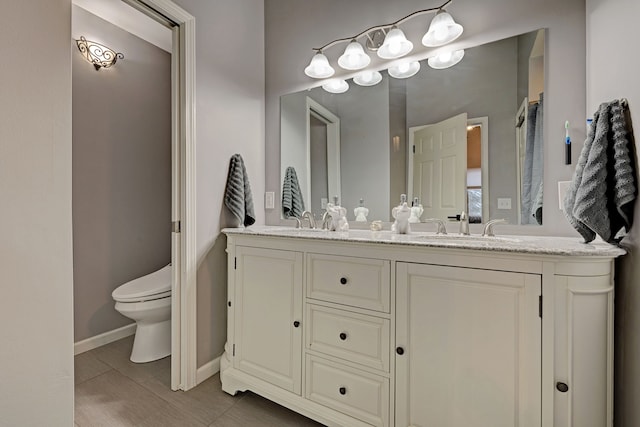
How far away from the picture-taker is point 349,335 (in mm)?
1279

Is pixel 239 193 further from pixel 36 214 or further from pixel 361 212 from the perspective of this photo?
pixel 36 214

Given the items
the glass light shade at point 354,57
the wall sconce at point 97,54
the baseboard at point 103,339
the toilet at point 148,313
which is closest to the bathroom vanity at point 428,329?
the toilet at point 148,313

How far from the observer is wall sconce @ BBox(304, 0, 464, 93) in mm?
1534

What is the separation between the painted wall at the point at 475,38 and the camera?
1316 mm

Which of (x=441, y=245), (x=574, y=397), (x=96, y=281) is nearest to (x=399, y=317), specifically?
(x=441, y=245)

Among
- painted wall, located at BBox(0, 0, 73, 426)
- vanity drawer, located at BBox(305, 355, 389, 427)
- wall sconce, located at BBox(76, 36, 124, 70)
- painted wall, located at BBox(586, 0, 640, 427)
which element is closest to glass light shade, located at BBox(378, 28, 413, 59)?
painted wall, located at BBox(586, 0, 640, 427)

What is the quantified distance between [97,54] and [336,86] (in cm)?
187

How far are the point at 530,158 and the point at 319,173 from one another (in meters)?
1.21

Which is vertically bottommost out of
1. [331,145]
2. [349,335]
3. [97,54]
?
[349,335]

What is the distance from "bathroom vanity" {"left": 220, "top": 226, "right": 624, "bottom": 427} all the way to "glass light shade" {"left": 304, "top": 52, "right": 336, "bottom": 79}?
1.16m

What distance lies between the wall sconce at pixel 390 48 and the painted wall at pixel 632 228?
0.59m

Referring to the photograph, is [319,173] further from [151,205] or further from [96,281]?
[96,281]

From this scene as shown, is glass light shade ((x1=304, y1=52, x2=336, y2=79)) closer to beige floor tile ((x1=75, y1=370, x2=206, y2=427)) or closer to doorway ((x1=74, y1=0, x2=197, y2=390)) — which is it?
doorway ((x1=74, y1=0, x2=197, y2=390))

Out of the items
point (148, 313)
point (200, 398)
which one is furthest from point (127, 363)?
point (200, 398)
